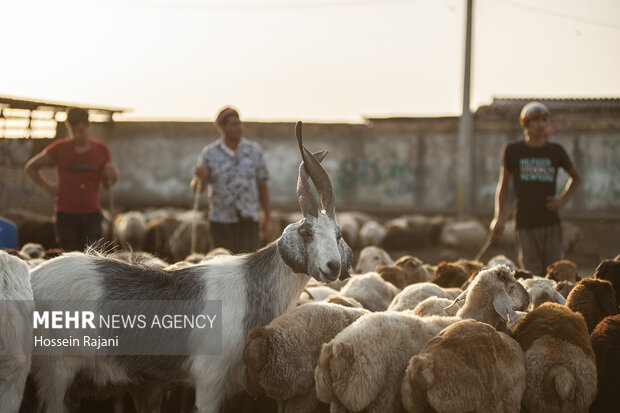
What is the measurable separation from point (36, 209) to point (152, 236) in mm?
6442

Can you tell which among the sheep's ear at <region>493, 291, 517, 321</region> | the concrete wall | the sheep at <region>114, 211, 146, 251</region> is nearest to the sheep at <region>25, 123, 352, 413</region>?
the sheep's ear at <region>493, 291, 517, 321</region>

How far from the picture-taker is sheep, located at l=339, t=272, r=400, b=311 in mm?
6156

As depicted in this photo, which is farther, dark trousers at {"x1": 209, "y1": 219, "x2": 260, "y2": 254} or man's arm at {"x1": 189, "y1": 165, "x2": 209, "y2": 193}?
dark trousers at {"x1": 209, "y1": 219, "x2": 260, "y2": 254}

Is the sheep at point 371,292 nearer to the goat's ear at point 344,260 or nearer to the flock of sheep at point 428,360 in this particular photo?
the flock of sheep at point 428,360

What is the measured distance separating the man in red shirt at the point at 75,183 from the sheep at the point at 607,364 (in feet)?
→ 16.5

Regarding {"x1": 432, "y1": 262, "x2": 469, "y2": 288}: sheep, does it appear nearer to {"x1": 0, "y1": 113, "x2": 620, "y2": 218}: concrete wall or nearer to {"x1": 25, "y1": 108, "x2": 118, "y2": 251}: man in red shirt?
{"x1": 25, "y1": 108, "x2": 118, "y2": 251}: man in red shirt

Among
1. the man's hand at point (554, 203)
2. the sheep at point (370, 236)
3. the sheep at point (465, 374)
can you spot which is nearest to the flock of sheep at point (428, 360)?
the sheep at point (465, 374)

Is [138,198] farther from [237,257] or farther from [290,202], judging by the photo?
[237,257]

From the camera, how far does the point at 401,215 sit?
21406 mm

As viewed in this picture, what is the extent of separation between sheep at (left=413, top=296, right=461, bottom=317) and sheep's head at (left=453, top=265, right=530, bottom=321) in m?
0.21

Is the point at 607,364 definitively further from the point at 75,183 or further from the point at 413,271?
the point at 75,183

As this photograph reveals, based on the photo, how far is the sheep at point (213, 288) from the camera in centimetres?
423

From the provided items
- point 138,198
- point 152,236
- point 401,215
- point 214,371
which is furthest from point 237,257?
point 138,198

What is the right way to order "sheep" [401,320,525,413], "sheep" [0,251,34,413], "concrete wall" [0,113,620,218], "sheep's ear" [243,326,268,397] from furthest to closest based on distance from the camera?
"concrete wall" [0,113,620,218] < "sheep's ear" [243,326,268,397] < "sheep" [0,251,34,413] < "sheep" [401,320,525,413]
